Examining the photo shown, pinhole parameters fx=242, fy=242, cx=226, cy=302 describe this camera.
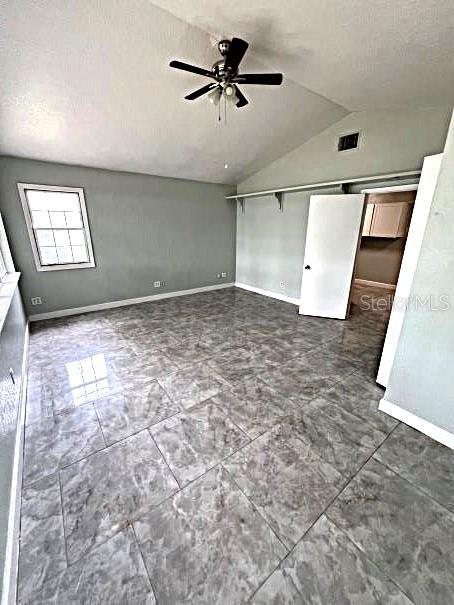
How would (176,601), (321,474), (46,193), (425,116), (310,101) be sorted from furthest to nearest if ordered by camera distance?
(46,193), (310,101), (425,116), (321,474), (176,601)

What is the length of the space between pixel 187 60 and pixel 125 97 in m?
0.82

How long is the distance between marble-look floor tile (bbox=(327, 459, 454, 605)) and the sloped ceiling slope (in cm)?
348

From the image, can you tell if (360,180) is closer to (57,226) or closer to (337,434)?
(337,434)

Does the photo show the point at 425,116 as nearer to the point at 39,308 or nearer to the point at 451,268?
the point at 451,268

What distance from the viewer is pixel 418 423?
6.31ft

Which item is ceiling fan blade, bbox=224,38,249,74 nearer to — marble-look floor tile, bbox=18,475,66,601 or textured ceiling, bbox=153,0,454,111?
textured ceiling, bbox=153,0,454,111

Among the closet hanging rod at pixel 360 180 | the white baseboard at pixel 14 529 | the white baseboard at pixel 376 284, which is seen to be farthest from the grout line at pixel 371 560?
the white baseboard at pixel 376 284

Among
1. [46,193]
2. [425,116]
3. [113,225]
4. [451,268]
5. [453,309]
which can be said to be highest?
[425,116]

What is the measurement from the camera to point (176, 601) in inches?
40.8

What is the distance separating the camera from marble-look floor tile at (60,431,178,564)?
4.21 ft

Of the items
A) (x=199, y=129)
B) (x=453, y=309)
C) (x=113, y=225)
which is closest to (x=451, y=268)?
(x=453, y=309)

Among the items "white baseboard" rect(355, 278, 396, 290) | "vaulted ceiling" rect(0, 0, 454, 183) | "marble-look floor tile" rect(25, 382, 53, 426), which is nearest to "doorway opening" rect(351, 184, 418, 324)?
"white baseboard" rect(355, 278, 396, 290)

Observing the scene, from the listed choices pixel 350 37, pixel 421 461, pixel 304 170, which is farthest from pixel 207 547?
pixel 304 170

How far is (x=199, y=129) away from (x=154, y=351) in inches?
127
